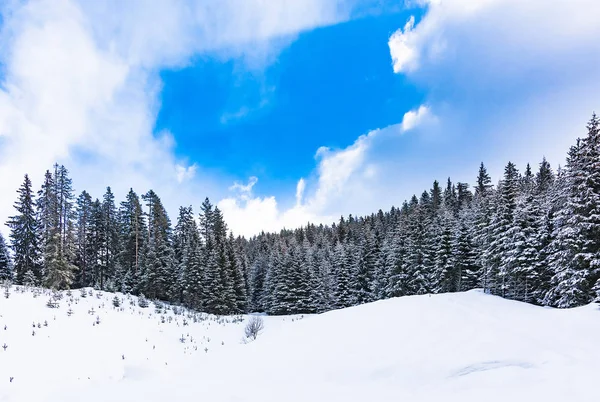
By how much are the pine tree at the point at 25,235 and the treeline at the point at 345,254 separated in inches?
4.8

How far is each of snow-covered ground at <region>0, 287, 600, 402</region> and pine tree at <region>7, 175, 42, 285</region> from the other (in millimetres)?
Answer: 34348

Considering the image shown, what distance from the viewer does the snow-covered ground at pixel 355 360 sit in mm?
5355

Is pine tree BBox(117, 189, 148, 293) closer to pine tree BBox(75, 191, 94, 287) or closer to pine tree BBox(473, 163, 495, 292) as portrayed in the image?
pine tree BBox(75, 191, 94, 287)

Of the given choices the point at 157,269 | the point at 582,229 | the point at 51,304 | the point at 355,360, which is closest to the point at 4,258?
the point at 157,269

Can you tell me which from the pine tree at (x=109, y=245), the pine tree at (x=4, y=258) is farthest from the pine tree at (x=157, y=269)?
the pine tree at (x=4, y=258)

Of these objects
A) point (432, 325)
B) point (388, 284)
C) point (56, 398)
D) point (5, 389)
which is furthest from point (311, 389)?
point (388, 284)

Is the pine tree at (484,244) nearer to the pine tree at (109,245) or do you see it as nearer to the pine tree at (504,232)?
the pine tree at (504,232)

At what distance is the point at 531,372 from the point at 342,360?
354cm

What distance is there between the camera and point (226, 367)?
26.2 feet

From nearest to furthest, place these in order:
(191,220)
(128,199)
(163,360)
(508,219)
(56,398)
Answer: (56,398), (163,360), (508,219), (128,199), (191,220)

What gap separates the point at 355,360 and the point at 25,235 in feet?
151

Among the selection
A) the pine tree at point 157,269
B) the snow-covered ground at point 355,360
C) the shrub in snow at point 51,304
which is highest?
the pine tree at point 157,269

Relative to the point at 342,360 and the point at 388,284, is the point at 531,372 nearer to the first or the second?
the point at 342,360

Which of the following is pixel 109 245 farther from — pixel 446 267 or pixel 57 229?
pixel 446 267
